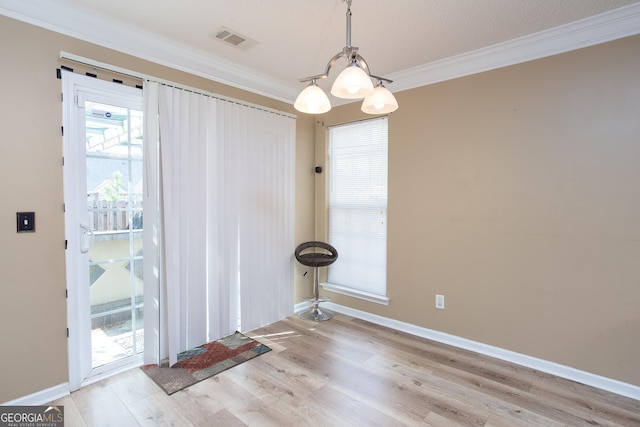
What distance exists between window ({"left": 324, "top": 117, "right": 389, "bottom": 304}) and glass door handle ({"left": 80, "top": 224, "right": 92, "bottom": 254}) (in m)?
2.58

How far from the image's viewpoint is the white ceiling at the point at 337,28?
81.4 inches

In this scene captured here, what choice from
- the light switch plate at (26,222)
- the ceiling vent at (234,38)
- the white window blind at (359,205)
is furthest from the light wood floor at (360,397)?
the ceiling vent at (234,38)

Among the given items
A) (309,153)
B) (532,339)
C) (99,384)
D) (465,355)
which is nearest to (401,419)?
(465,355)

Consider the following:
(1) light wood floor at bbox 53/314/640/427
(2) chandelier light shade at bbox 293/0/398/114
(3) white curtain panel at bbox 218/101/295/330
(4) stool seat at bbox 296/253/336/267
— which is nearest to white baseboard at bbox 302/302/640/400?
(1) light wood floor at bbox 53/314/640/427

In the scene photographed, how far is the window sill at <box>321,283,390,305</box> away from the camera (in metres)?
3.48

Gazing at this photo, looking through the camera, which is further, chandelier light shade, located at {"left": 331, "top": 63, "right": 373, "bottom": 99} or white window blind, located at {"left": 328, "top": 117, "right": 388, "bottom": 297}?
white window blind, located at {"left": 328, "top": 117, "right": 388, "bottom": 297}

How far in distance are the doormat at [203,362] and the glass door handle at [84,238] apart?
1092mm

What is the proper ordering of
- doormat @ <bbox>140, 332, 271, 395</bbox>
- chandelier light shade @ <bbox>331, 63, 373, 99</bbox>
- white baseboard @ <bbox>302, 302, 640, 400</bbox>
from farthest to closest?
1. doormat @ <bbox>140, 332, 271, 395</bbox>
2. white baseboard @ <bbox>302, 302, 640, 400</bbox>
3. chandelier light shade @ <bbox>331, 63, 373, 99</bbox>

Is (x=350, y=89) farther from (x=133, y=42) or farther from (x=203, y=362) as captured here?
(x=203, y=362)

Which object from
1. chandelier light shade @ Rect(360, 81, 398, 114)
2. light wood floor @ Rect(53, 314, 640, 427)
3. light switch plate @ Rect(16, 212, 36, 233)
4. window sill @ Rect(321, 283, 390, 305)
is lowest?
light wood floor @ Rect(53, 314, 640, 427)

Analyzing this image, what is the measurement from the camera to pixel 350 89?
1.59 meters

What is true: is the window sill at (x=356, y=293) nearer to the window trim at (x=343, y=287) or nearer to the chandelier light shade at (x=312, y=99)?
the window trim at (x=343, y=287)

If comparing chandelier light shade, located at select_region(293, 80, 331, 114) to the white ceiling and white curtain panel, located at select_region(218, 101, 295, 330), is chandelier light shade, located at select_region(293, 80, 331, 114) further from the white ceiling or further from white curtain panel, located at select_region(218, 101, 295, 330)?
white curtain panel, located at select_region(218, 101, 295, 330)

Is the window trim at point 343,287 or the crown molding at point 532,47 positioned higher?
the crown molding at point 532,47
